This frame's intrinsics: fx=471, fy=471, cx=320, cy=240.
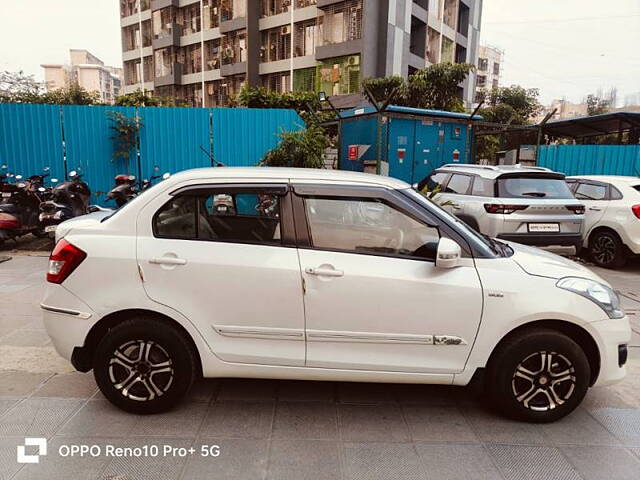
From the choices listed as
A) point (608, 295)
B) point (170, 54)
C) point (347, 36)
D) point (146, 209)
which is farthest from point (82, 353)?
point (170, 54)

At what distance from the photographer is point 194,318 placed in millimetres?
3064

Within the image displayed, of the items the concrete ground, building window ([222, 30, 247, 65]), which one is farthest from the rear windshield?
building window ([222, 30, 247, 65])

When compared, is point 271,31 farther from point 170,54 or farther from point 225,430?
point 225,430

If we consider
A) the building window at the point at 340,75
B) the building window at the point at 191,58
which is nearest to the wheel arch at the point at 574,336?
the building window at the point at 340,75

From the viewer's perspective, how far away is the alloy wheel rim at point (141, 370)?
3104mm

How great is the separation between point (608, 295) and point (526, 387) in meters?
0.84

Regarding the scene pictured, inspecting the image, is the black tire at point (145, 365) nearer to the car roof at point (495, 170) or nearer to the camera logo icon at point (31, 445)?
the camera logo icon at point (31, 445)

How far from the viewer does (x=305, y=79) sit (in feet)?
102

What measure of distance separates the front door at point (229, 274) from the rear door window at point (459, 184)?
Result: 5331 mm

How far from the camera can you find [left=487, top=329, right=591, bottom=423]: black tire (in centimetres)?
306

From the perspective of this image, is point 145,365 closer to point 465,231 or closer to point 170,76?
point 465,231

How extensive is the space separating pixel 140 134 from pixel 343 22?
70.4 feet

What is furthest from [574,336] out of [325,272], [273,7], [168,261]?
[273,7]

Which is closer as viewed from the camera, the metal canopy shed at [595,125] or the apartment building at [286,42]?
the metal canopy shed at [595,125]
